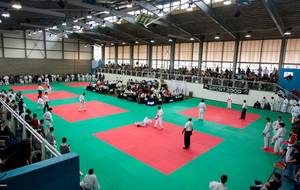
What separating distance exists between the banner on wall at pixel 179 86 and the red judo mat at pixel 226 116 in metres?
6.68

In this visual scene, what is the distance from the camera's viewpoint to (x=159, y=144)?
1001 cm

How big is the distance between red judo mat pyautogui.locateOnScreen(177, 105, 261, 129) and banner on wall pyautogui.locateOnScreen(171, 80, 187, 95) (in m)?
6.68

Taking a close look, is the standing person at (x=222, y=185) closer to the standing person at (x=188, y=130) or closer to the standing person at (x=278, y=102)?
the standing person at (x=188, y=130)

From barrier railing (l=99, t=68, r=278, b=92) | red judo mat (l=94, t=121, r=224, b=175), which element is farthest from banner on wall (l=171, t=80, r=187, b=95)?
red judo mat (l=94, t=121, r=224, b=175)

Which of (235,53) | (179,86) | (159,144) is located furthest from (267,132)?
(235,53)

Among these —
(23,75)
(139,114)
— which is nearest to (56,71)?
(23,75)

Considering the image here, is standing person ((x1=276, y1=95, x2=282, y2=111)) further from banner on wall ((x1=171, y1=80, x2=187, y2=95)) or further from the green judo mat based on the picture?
banner on wall ((x1=171, y1=80, x2=187, y2=95))

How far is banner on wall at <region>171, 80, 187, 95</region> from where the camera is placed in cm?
2455

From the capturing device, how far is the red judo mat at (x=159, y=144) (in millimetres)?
8266

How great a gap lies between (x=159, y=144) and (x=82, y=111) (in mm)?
8722

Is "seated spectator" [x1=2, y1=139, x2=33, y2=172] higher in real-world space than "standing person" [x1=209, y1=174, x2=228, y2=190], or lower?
higher

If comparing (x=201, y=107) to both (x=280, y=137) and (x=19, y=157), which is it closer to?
(x=280, y=137)

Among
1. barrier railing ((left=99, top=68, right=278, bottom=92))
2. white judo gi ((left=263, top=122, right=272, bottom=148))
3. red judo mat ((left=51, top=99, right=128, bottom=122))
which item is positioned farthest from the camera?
barrier railing ((left=99, top=68, right=278, bottom=92))

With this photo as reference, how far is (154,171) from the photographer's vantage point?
743 centimetres
